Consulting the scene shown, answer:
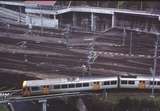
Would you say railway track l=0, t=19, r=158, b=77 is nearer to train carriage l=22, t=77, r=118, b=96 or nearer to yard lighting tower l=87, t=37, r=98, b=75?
yard lighting tower l=87, t=37, r=98, b=75

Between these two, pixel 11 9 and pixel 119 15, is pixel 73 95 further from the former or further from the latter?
pixel 11 9

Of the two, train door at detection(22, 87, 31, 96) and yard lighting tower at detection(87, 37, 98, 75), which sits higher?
yard lighting tower at detection(87, 37, 98, 75)

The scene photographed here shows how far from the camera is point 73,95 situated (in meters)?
25.0

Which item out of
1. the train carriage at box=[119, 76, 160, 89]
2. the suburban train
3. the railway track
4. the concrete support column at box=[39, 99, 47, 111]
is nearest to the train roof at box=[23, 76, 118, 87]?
the suburban train

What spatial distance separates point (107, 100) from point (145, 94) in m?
3.11

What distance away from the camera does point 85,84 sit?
1029 inches

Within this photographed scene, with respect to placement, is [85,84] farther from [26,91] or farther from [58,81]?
[26,91]

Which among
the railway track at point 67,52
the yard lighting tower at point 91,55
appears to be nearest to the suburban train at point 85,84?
the railway track at point 67,52

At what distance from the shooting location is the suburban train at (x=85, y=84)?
2547cm

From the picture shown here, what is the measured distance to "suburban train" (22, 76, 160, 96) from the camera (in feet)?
83.6

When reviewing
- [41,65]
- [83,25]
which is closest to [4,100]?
[41,65]

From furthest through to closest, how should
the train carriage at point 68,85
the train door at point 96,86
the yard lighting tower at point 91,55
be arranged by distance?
the yard lighting tower at point 91,55, the train door at point 96,86, the train carriage at point 68,85

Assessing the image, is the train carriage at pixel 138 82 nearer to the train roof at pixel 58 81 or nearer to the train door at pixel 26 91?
the train roof at pixel 58 81

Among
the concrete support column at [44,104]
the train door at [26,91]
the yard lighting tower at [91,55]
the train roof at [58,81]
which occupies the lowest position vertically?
the concrete support column at [44,104]
